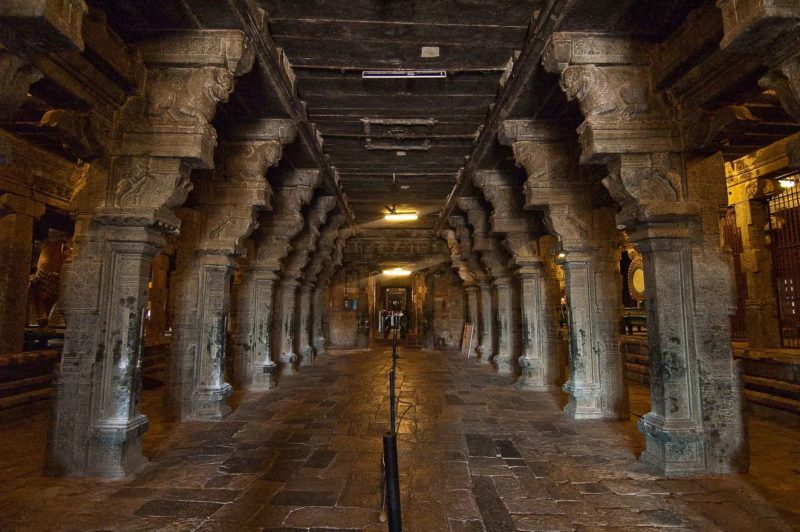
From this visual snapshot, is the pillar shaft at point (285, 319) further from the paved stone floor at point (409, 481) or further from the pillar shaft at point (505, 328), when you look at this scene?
the pillar shaft at point (505, 328)

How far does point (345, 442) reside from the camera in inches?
175

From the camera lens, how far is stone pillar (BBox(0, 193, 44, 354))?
6.89 m

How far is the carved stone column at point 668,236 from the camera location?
3.61 metres

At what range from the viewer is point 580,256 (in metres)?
5.65

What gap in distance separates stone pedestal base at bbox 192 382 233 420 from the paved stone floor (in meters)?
0.24

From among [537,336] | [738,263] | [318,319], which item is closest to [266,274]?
[537,336]

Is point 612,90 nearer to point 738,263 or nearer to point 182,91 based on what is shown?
point 182,91

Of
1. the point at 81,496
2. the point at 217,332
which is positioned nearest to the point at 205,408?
the point at 217,332

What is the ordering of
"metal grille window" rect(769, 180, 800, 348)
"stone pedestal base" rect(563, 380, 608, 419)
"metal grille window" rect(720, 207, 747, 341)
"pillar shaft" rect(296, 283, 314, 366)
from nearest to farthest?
"stone pedestal base" rect(563, 380, 608, 419) → "metal grille window" rect(769, 180, 800, 348) → "metal grille window" rect(720, 207, 747, 341) → "pillar shaft" rect(296, 283, 314, 366)

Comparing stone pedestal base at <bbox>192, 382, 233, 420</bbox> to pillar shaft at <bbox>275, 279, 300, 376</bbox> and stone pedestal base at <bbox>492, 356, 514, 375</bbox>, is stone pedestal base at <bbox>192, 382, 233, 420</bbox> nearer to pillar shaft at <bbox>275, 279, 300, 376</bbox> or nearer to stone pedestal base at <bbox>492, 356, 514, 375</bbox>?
pillar shaft at <bbox>275, 279, 300, 376</bbox>

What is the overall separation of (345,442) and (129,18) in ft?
14.5

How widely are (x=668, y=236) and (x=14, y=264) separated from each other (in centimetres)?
946

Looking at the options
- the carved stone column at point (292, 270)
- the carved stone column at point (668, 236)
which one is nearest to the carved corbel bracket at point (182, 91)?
the carved stone column at point (668, 236)

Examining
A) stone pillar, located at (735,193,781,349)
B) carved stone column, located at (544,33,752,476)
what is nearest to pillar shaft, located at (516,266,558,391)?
carved stone column, located at (544,33,752,476)
